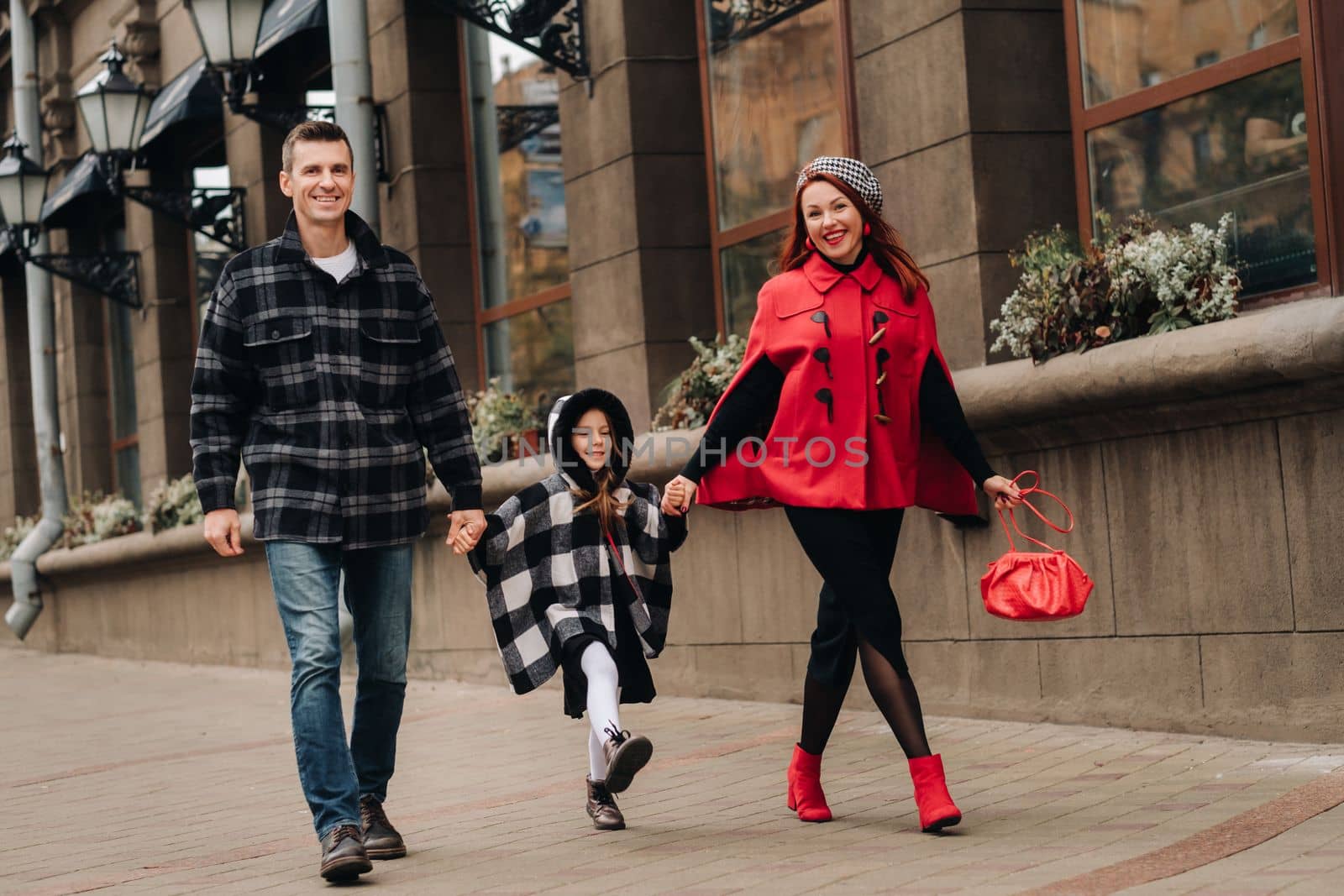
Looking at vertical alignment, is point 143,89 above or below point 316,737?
above

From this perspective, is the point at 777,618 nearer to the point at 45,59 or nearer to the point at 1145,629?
the point at 1145,629

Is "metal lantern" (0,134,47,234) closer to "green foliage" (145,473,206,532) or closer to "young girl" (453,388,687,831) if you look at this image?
"green foliage" (145,473,206,532)

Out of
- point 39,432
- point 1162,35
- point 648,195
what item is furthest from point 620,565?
point 39,432

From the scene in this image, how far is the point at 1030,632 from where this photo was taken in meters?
7.42

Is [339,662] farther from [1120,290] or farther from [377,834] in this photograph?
[1120,290]

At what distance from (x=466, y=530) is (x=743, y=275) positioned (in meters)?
4.96

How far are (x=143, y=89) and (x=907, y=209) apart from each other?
890cm

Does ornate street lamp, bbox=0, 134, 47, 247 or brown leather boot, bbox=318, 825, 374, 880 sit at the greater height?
ornate street lamp, bbox=0, 134, 47, 247

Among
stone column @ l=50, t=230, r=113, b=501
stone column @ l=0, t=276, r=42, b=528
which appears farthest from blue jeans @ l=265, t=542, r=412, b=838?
stone column @ l=0, t=276, r=42, b=528

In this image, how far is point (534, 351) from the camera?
39.7ft

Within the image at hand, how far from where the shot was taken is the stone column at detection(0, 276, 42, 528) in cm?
2330

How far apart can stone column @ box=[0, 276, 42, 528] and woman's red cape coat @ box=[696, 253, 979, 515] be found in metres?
19.5

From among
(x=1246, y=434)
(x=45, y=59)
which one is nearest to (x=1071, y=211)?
(x=1246, y=434)

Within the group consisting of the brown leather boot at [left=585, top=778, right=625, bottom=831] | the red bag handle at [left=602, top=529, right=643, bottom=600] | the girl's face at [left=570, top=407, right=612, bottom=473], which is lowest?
the brown leather boot at [left=585, top=778, right=625, bottom=831]
